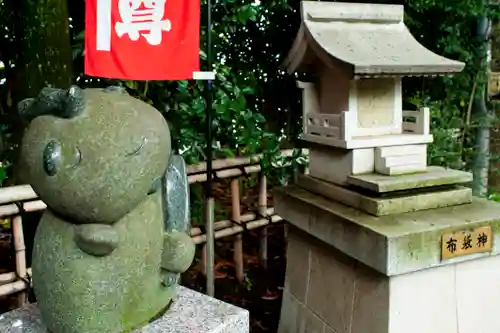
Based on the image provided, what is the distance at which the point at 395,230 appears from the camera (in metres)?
2.25

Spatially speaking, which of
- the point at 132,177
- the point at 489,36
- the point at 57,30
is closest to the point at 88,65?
the point at 57,30

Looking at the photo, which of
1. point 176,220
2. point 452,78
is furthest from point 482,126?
point 176,220

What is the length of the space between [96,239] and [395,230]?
1.31m

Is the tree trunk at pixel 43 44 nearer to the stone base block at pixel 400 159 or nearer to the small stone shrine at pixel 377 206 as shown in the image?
the small stone shrine at pixel 377 206

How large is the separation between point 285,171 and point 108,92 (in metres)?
2.27

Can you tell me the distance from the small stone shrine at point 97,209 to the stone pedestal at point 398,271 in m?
0.89

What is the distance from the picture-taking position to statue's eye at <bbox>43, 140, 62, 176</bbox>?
146 centimetres

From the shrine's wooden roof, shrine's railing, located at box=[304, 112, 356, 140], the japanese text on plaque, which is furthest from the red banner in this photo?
the japanese text on plaque

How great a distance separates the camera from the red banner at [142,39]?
257 cm

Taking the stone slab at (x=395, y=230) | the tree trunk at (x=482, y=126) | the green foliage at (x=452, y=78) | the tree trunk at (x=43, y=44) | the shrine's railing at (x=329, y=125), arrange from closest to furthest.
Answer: the stone slab at (x=395, y=230) < the shrine's railing at (x=329, y=125) < the tree trunk at (x=43, y=44) < the green foliage at (x=452, y=78) < the tree trunk at (x=482, y=126)

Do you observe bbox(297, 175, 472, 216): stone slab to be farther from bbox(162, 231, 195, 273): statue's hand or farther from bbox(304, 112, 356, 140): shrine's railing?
bbox(162, 231, 195, 273): statue's hand

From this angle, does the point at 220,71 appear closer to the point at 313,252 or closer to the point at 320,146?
the point at 320,146

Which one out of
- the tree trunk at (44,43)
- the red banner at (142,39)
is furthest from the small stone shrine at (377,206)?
the tree trunk at (44,43)

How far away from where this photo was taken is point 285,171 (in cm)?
378
